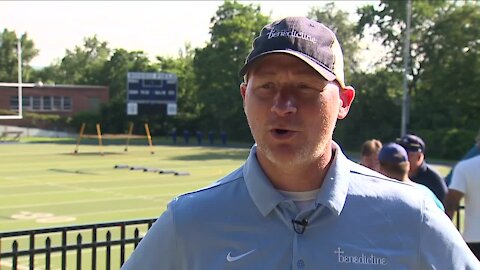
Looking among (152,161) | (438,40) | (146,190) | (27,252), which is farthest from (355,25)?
(27,252)

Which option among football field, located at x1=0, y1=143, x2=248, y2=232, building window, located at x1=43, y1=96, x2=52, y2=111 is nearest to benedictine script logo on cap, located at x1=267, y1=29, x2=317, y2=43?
football field, located at x1=0, y1=143, x2=248, y2=232

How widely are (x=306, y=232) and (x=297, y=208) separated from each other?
9 cm

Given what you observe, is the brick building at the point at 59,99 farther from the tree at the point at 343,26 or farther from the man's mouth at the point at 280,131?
the man's mouth at the point at 280,131

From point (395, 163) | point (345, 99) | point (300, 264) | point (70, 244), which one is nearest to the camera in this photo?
point (300, 264)

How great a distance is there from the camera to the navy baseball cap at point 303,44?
1.87m

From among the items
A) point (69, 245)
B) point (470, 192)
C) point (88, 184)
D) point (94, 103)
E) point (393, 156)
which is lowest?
point (88, 184)

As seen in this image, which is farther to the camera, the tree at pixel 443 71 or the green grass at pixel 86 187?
the tree at pixel 443 71

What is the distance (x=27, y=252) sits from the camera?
6141mm

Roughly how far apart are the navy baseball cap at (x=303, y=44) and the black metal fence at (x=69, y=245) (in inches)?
175

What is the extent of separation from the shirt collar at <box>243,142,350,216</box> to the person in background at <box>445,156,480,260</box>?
382 cm

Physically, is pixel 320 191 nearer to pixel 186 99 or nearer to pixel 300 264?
pixel 300 264

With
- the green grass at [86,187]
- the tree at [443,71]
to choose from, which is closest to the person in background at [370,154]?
the green grass at [86,187]

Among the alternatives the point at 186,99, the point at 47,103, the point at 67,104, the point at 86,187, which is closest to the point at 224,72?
the point at 186,99

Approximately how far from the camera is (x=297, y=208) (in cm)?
195
